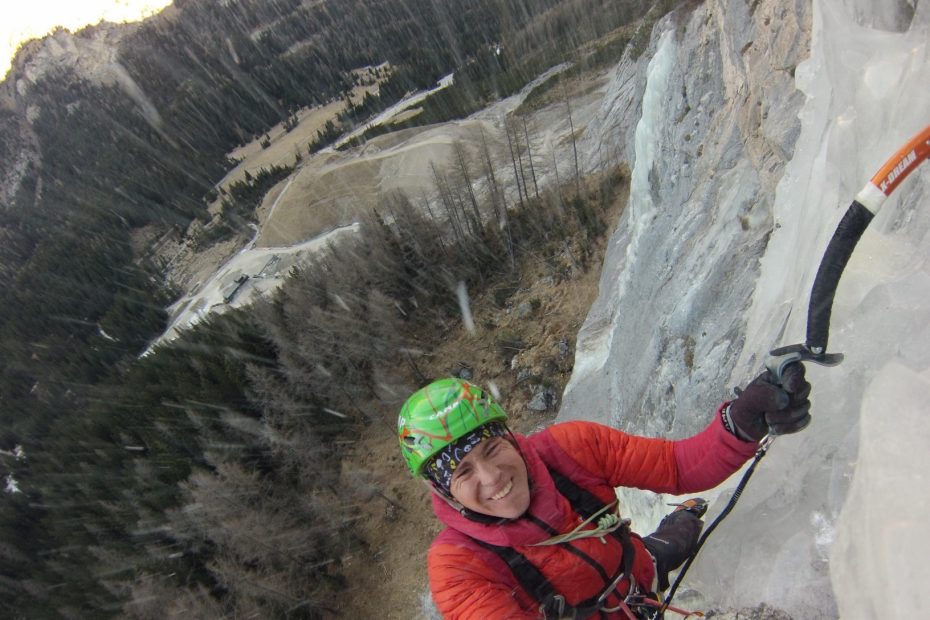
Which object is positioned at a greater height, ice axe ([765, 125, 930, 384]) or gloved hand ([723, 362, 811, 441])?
ice axe ([765, 125, 930, 384])

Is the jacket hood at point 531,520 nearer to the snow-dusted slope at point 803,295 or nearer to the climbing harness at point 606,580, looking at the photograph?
the climbing harness at point 606,580

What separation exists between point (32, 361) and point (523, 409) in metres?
78.0

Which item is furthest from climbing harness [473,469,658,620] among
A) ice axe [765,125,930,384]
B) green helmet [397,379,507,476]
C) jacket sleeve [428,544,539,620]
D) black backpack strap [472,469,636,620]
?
ice axe [765,125,930,384]

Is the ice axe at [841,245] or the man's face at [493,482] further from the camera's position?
the man's face at [493,482]

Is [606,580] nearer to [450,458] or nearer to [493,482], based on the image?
[493,482]

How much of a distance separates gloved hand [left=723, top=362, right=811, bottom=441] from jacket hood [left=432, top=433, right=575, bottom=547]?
42.9 inches

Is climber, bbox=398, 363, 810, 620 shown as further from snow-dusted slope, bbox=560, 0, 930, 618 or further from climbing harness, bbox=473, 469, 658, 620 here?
snow-dusted slope, bbox=560, 0, 930, 618

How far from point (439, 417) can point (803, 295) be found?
313 centimetres

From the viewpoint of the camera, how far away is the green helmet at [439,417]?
3.13m

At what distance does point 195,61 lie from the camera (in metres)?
130

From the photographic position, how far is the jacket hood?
2924mm

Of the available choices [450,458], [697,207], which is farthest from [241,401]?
[450,458]

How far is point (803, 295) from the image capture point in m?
4.20

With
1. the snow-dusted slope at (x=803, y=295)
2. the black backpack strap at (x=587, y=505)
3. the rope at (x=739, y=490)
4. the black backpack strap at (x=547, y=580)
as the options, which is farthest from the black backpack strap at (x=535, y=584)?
the snow-dusted slope at (x=803, y=295)
